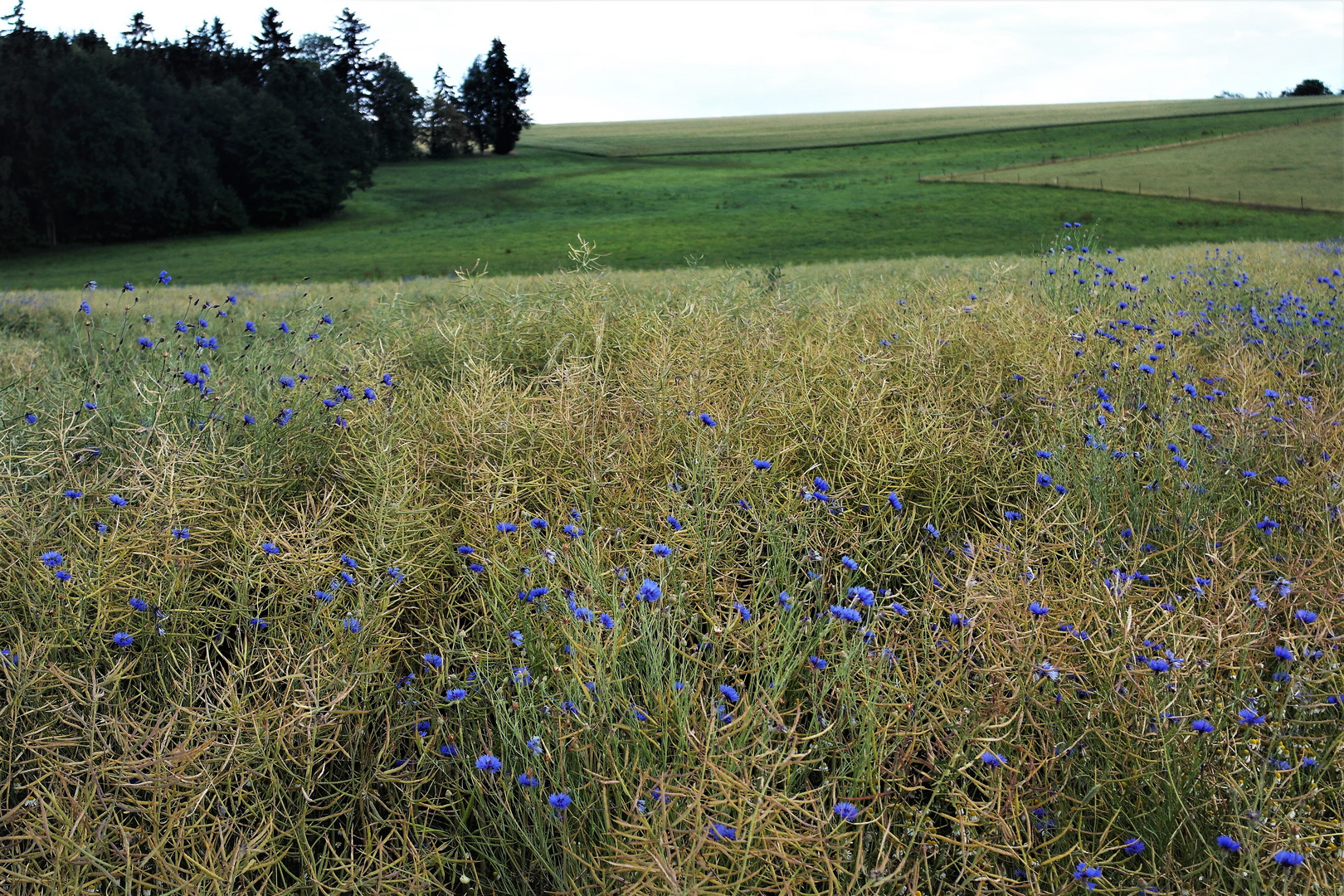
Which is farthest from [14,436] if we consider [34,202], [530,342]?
[34,202]

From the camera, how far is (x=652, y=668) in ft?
6.65

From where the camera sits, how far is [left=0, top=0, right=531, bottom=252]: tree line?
114 ft

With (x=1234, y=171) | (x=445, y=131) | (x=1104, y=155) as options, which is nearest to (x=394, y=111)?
(x=445, y=131)

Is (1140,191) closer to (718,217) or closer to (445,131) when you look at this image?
(718,217)

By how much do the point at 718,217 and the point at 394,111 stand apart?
122ft

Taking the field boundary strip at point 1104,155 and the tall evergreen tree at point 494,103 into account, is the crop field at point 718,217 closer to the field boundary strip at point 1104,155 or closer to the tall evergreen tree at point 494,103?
the field boundary strip at point 1104,155

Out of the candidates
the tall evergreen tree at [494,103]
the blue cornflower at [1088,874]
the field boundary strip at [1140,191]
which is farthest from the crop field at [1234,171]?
the tall evergreen tree at [494,103]

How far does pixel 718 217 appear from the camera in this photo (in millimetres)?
33156

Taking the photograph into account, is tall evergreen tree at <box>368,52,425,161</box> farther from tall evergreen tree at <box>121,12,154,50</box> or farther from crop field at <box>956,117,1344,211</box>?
crop field at <box>956,117,1344,211</box>

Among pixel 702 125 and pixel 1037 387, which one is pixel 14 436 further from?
pixel 702 125

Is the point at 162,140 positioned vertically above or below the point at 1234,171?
above

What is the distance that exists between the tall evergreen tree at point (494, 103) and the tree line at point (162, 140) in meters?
17.0

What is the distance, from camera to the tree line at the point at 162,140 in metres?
34.7

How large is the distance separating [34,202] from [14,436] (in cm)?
4128
